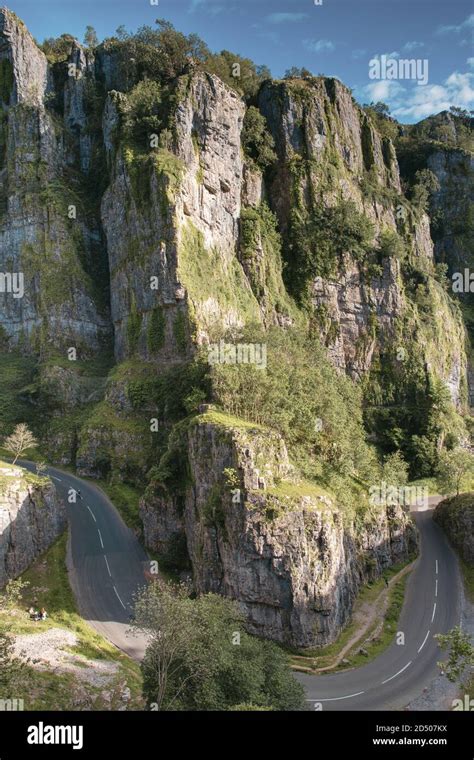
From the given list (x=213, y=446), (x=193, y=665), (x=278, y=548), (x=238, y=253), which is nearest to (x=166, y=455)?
(x=213, y=446)

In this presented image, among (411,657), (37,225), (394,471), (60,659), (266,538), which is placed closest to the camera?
(60,659)

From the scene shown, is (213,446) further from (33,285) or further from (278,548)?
(33,285)

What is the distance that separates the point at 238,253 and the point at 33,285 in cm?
2571

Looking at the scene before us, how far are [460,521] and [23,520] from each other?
39.7 metres

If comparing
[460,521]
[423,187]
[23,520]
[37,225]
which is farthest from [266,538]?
[423,187]

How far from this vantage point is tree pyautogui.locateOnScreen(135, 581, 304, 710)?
24.4 m

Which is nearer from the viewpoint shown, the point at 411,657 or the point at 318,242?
the point at 411,657

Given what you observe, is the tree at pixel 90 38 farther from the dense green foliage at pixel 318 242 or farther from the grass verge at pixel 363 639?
the grass verge at pixel 363 639

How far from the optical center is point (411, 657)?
118 feet

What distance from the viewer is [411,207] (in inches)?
3388

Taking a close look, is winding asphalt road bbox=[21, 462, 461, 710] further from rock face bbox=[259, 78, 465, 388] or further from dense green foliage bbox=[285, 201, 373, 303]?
dense green foliage bbox=[285, 201, 373, 303]

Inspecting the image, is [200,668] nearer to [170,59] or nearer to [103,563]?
[103,563]

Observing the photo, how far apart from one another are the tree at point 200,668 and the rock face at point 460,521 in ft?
98.6

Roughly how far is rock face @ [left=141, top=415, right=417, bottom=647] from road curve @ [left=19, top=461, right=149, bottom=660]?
4.86 meters
